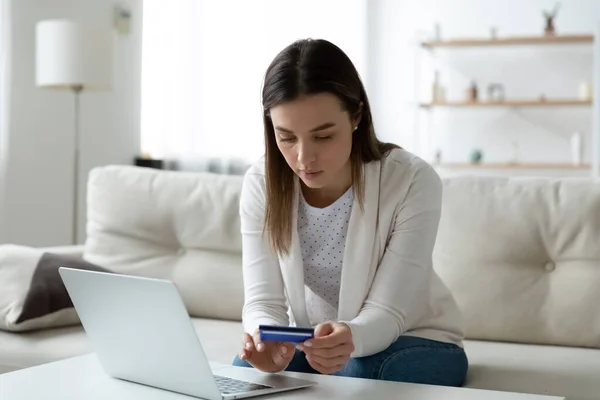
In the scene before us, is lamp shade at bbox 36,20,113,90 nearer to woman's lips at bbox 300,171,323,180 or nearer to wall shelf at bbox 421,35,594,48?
woman's lips at bbox 300,171,323,180

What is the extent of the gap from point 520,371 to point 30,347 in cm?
114

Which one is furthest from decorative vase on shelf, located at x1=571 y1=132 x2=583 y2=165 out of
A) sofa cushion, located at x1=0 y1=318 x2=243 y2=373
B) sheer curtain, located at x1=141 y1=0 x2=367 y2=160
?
sofa cushion, located at x1=0 y1=318 x2=243 y2=373

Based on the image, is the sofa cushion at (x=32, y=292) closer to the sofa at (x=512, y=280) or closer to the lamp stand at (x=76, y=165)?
the sofa at (x=512, y=280)

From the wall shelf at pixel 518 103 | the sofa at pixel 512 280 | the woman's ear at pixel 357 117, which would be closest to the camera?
the woman's ear at pixel 357 117

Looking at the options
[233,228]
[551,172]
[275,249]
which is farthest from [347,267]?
[551,172]

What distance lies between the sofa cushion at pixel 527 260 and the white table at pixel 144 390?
0.86 metres

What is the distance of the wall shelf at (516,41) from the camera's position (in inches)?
228

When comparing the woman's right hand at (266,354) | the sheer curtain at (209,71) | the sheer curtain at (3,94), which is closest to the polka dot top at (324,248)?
the woman's right hand at (266,354)

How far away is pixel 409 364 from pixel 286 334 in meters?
0.42

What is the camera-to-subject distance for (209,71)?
18.5ft

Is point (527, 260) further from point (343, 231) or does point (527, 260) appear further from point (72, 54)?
point (72, 54)

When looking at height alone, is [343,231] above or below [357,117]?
below

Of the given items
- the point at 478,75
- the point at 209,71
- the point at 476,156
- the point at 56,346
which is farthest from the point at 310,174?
the point at 478,75

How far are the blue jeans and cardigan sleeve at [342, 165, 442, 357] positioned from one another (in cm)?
3
